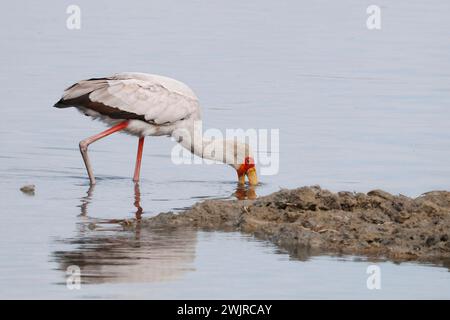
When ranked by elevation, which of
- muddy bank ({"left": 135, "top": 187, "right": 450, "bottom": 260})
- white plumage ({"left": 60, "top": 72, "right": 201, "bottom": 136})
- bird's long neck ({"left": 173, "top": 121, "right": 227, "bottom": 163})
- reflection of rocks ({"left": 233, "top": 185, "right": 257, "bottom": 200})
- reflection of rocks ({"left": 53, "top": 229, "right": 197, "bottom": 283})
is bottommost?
reflection of rocks ({"left": 233, "top": 185, "right": 257, "bottom": 200})

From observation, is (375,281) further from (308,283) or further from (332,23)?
(332,23)

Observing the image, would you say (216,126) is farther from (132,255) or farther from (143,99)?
(132,255)

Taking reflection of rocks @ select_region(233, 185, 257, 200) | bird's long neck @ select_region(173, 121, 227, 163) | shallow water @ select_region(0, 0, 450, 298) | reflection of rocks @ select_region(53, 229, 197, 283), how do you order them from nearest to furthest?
1. reflection of rocks @ select_region(53, 229, 197, 283)
2. shallow water @ select_region(0, 0, 450, 298)
3. reflection of rocks @ select_region(233, 185, 257, 200)
4. bird's long neck @ select_region(173, 121, 227, 163)

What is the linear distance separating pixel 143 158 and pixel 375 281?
7.28 m

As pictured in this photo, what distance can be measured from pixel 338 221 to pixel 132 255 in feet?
6.77

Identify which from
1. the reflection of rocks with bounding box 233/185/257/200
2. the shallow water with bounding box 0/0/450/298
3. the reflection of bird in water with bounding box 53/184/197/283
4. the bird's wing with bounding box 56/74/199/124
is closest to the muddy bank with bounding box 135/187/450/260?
the shallow water with bounding box 0/0/450/298

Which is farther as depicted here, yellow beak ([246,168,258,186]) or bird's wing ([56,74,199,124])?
yellow beak ([246,168,258,186])

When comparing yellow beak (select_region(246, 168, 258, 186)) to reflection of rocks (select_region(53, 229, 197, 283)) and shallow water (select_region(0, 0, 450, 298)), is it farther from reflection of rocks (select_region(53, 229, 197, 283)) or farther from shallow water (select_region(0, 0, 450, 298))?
reflection of rocks (select_region(53, 229, 197, 283))

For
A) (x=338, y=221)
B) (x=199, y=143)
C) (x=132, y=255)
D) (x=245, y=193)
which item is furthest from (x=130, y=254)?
(x=199, y=143)

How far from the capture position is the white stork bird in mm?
15570

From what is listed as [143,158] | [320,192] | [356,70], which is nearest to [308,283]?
[320,192]

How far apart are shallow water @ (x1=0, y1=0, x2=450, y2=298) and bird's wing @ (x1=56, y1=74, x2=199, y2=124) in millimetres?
815
